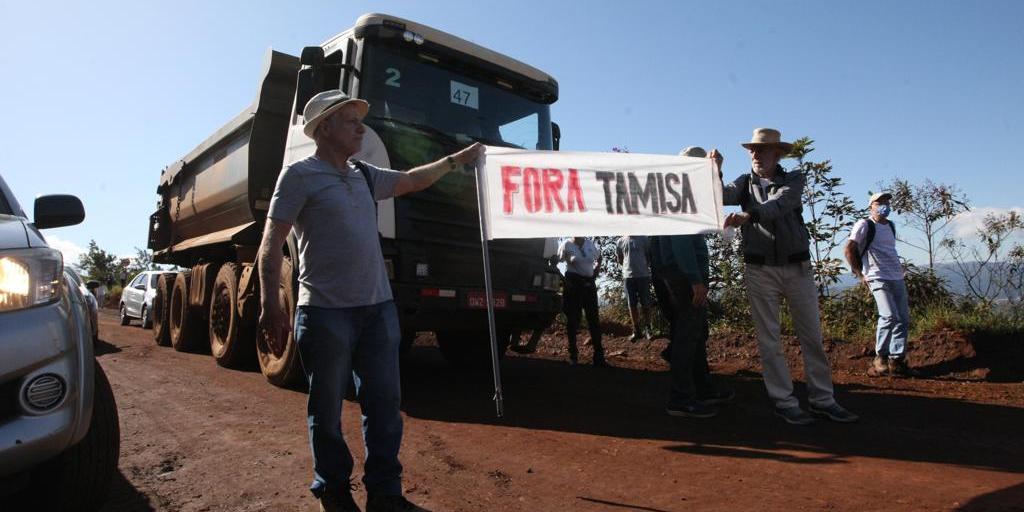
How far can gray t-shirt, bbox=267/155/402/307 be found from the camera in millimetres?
2838

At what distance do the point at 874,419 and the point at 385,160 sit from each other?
4.25 meters

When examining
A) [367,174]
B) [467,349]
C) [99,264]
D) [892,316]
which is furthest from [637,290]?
[99,264]

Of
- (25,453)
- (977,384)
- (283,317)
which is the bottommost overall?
(977,384)

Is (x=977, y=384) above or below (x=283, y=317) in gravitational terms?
below

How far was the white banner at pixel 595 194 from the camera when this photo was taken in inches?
179

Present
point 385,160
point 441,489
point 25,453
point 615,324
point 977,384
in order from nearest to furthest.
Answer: point 25,453
point 441,489
point 385,160
point 977,384
point 615,324

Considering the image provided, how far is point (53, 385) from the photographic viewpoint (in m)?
2.35

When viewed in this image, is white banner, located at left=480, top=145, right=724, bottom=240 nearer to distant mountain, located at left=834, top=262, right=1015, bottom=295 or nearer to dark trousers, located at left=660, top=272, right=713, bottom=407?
dark trousers, located at left=660, top=272, right=713, bottom=407

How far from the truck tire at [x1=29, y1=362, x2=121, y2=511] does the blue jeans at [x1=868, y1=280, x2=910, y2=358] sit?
6.90 meters

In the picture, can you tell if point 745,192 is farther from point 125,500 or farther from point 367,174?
point 125,500

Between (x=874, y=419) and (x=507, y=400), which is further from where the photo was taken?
(x=507, y=400)

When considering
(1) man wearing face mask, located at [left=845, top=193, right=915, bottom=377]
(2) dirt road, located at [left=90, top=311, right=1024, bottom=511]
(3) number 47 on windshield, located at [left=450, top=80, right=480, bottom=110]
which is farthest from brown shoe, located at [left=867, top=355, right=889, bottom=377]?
(3) number 47 on windshield, located at [left=450, top=80, right=480, bottom=110]

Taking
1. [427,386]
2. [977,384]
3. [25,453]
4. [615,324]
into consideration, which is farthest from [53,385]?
[615,324]

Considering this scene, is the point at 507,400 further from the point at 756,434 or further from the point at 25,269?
the point at 25,269
